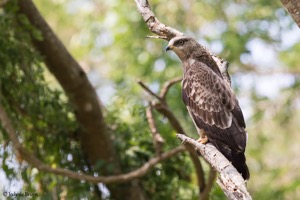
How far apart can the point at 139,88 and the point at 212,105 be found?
143 inches

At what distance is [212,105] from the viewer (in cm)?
588

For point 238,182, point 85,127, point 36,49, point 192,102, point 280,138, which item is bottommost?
point 280,138

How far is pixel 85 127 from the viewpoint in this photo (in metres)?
7.35

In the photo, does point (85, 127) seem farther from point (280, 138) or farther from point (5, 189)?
point (280, 138)

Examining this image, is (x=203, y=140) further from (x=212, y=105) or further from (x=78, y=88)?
(x=78, y=88)

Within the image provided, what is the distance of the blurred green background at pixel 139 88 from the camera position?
6.87m

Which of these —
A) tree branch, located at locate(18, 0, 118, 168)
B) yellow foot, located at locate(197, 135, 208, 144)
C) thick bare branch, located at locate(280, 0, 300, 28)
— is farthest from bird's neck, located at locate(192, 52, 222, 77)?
thick bare branch, located at locate(280, 0, 300, 28)

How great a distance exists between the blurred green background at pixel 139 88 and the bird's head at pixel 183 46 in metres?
0.81

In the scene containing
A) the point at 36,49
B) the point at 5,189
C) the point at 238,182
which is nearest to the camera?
the point at 238,182

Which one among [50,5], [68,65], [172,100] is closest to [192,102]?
[68,65]

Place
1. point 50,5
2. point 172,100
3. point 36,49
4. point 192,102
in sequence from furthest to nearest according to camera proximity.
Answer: point 50,5
point 172,100
point 36,49
point 192,102

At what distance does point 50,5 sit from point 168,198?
18.8 ft

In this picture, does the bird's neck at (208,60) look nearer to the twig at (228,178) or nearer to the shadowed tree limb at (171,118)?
the shadowed tree limb at (171,118)

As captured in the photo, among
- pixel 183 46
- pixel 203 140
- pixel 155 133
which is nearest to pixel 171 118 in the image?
pixel 155 133
